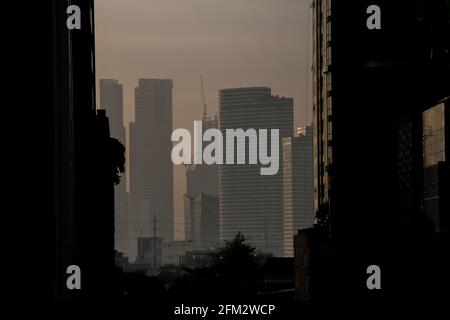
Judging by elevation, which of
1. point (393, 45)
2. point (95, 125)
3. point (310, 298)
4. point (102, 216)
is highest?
point (393, 45)

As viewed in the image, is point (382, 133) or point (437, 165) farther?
point (437, 165)

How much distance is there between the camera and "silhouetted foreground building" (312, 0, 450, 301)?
2409 inches

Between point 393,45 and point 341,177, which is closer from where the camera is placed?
point 341,177

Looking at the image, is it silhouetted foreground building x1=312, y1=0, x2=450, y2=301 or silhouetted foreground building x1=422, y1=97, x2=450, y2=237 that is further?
silhouetted foreground building x1=422, y1=97, x2=450, y2=237

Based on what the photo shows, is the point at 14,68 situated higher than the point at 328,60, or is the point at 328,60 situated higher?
the point at 328,60

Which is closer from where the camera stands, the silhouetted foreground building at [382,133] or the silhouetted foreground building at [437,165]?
the silhouetted foreground building at [382,133]

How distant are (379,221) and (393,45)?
35040mm

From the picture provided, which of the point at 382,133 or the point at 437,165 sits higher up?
the point at 382,133

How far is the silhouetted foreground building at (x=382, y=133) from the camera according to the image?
61.2m

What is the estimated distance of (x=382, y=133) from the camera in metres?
70.6

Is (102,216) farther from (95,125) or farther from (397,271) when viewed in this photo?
(397,271)

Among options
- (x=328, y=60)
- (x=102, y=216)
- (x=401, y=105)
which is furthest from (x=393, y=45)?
(x=328, y=60)
